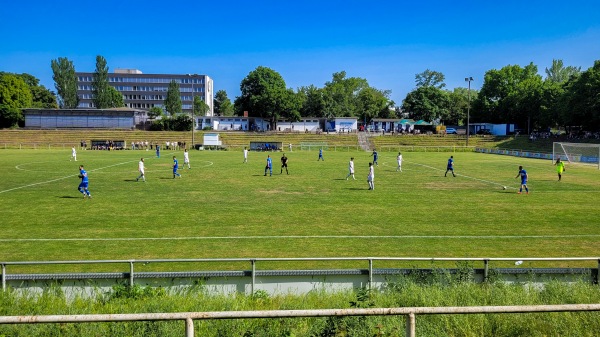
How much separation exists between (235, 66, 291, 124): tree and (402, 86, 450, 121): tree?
114 ft

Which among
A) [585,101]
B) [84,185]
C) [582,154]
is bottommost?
[84,185]

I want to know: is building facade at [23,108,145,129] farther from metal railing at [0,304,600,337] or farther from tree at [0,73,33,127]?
metal railing at [0,304,600,337]

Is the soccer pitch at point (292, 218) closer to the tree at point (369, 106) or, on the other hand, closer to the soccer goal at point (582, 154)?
the soccer goal at point (582, 154)

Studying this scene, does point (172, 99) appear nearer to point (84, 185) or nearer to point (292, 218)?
point (84, 185)

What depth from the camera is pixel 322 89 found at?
429 ft

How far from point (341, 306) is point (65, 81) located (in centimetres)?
14305

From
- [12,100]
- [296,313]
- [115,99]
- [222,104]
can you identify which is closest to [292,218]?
[296,313]

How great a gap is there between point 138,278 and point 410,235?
10530 millimetres

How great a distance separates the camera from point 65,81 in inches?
5157

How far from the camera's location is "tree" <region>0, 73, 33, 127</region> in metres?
99.6

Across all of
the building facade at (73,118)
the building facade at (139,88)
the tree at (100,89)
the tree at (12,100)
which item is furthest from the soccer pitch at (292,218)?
the building facade at (139,88)

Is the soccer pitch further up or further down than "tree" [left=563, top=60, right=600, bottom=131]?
further down

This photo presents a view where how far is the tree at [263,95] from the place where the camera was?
111188 millimetres

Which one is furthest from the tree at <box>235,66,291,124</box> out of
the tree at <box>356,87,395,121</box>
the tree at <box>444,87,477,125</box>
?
the tree at <box>444,87,477,125</box>
